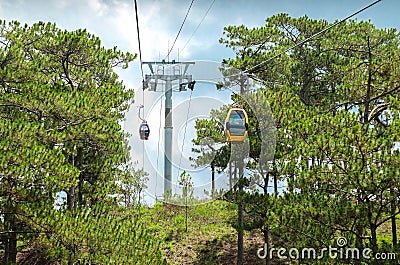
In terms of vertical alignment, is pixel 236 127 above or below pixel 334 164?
above

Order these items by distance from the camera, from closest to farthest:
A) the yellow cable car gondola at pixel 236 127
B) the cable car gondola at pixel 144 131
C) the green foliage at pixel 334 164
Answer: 1. the yellow cable car gondola at pixel 236 127
2. the green foliage at pixel 334 164
3. the cable car gondola at pixel 144 131

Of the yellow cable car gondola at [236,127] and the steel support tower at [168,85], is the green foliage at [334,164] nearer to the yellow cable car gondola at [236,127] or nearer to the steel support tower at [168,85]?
the yellow cable car gondola at [236,127]

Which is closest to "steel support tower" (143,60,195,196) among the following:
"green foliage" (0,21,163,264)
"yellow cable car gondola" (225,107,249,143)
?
"yellow cable car gondola" (225,107,249,143)

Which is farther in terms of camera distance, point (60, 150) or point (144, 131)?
point (60, 150)

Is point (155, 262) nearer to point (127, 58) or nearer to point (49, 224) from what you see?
point (49, 224)

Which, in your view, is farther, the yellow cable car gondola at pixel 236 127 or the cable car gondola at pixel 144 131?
the cable car gondola at pixel 144 131

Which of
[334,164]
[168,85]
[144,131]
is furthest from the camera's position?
[144,131]

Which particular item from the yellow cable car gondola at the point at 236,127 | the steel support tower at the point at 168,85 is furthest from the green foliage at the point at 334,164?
the steel support tower at the point at 168,85

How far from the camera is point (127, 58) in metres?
10.0

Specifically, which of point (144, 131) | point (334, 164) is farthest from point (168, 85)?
point (334, 164)

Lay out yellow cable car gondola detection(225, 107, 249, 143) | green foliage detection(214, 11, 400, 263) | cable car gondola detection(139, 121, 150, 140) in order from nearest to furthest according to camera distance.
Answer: yellow cable car gondola detection(225, 107, 249, 143) → green foliage detection(214, 11, 400, 263) → cable car gondola detection(139, 121, 150, 140)

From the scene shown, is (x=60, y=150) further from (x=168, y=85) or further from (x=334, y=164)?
(x=334, y=164)

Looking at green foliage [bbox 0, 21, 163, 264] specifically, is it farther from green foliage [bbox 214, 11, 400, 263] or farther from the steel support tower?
green foliage [bbox 214, 11, 400, 263]

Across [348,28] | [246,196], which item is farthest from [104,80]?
[348,28]
